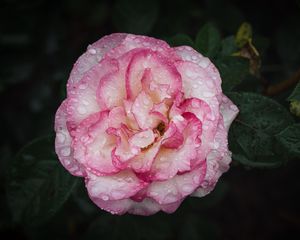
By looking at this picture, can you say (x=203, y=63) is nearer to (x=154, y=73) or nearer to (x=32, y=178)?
(x=154, y=73)

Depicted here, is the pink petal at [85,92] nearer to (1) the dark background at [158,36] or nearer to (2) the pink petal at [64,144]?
(2) the pink petal at [64,144]

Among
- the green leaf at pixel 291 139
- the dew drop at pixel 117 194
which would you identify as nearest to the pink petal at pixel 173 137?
the dew drop at pixel 117 194

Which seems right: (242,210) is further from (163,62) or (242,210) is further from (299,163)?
(163,62)

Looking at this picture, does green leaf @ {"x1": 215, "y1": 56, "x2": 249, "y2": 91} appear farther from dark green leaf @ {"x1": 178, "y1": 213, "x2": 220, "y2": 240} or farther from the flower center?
dark green leaf @ {"x1": 178, "y1": 213, "x2": 220, "y2": 240}

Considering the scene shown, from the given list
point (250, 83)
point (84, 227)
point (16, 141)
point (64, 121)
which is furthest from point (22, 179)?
point (84, 227)

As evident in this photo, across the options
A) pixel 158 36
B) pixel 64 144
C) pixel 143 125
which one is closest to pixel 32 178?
pixel 64 144
